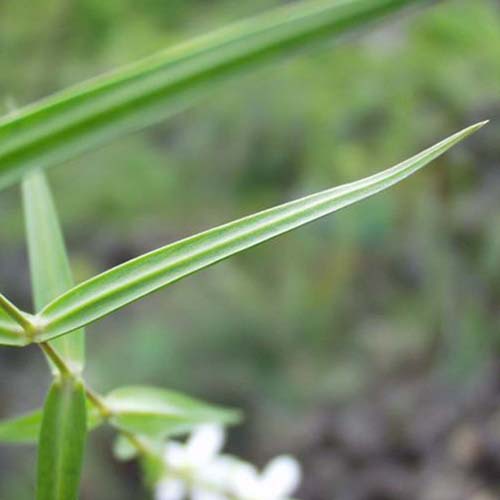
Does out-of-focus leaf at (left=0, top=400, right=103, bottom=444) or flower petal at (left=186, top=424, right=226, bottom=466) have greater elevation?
flower petal at (left=186, top=424, right=226, bottom=466)

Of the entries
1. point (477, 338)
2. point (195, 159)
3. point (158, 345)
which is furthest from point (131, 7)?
point (477, 338)

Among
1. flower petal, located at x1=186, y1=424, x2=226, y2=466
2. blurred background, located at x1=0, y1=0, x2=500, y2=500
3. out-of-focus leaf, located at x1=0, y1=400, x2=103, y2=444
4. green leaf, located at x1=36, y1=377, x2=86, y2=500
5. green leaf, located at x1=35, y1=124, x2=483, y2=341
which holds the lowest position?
green leaf, located at x1=36, y1=377, x2=86, y2=500

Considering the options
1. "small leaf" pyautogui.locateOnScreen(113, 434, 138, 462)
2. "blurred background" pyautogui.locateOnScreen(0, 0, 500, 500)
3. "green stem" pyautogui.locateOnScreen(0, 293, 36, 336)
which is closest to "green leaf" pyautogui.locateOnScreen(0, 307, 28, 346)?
"green stem" pyautogui.locateOnScreen(0, 293, 36, 336)

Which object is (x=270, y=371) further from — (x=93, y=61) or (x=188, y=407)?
(x=188, y=407)

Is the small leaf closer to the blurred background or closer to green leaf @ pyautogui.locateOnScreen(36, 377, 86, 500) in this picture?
green leaf @ pyautogui.locateOnScreen(36, 377, 86, 500)

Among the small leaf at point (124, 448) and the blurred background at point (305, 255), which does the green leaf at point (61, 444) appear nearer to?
the small leaf at point (124, 448)

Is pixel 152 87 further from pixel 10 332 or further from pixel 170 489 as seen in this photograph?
pixel 170 489
